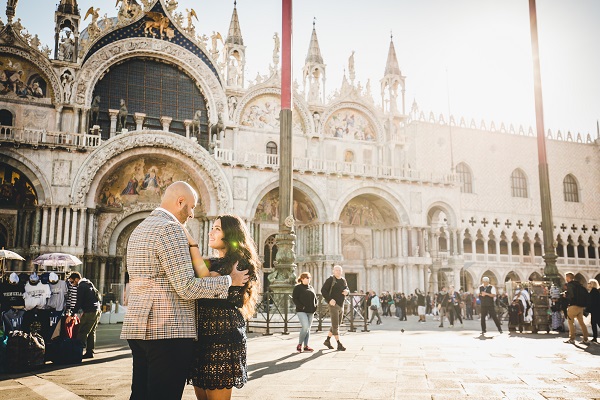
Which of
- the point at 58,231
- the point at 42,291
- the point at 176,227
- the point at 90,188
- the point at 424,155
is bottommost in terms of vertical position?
the point at 42,291

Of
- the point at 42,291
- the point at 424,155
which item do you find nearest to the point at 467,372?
the point at 42,291

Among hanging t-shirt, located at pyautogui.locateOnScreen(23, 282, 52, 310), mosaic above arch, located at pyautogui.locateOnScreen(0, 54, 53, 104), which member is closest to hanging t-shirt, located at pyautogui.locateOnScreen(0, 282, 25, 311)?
hanging t-shirt, located at pyautogui.locateOnScreen(23, 282, 52, 310)

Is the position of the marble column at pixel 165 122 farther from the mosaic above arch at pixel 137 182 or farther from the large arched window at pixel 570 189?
the large arched window at pixel 570 189

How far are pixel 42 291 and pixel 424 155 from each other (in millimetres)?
31144

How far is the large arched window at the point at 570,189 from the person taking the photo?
41969mm

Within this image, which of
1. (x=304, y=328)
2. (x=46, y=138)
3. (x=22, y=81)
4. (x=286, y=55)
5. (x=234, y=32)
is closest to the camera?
(x=304, y=328)

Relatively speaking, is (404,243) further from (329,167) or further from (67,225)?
(67,225)

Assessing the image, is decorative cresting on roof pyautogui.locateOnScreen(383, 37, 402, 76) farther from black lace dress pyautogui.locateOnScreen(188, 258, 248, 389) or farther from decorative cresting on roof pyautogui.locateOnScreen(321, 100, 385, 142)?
black lace dress pyautogui.locateOnScreen(188, 258, 248, 389)

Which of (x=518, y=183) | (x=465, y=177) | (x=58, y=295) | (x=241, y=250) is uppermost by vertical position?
(x=465, y=177)

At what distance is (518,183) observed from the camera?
3994cm

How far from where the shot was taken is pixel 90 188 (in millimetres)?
21312

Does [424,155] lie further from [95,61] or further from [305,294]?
[305,294]

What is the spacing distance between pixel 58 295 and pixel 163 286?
25.2 feet

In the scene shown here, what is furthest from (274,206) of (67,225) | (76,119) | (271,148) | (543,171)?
(543,171)
